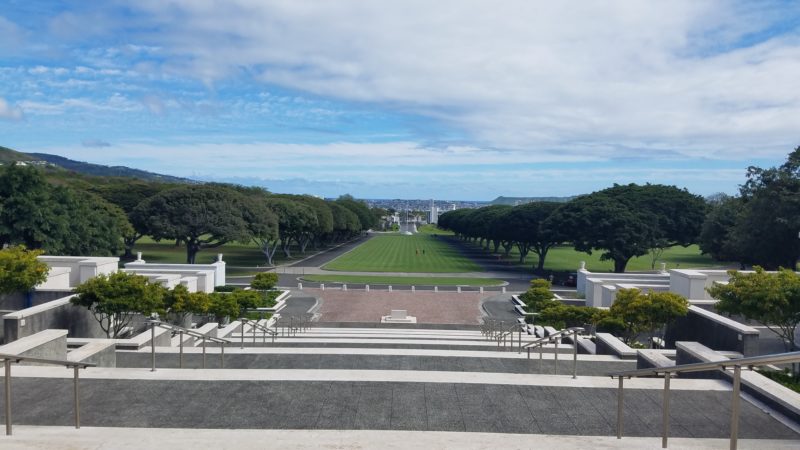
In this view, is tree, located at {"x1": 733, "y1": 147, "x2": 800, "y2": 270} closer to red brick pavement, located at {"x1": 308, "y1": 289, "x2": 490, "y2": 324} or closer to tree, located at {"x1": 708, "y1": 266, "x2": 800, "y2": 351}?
red brick pavement, located at {"x1": 308, "y1": 289, "x2": 490, "y2": 324}

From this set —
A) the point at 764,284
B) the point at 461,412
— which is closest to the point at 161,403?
the point at 461,412

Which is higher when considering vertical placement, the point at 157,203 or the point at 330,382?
the point at 157,203

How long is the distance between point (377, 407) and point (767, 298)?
40.9 feet

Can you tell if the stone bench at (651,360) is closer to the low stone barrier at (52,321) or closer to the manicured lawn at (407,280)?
the low stone barrier at (52,321)

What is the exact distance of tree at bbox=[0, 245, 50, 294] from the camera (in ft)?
A: 64.1

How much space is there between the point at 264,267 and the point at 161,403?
167 ft

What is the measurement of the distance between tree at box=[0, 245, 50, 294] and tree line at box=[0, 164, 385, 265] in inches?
894

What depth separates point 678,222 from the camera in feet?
190

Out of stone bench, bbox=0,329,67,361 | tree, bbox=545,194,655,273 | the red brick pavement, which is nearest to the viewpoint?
stone bench, bbox=0,329,67,361

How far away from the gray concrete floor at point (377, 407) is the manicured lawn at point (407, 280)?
124ft

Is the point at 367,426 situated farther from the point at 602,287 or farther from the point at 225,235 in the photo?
the point at 225,235

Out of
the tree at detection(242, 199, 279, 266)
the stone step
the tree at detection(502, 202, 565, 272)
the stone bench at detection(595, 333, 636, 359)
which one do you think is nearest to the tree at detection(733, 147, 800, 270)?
the tree at detection(502, 202, 565, 272)

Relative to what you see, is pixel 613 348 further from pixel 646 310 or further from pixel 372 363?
pixel 372 363

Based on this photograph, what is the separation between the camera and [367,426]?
865 cm
